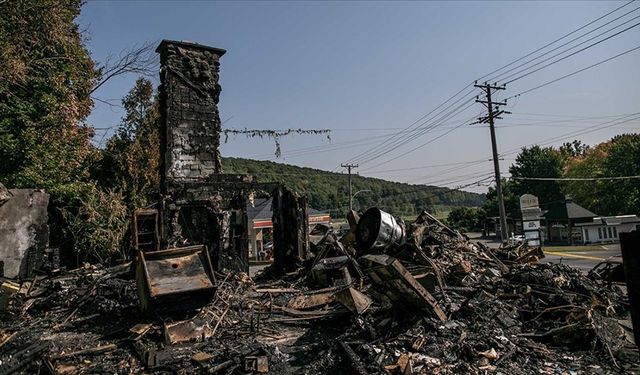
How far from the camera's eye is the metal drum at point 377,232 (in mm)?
11094

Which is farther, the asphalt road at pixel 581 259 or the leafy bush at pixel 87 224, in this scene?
the asphalt road at pixel 581 259

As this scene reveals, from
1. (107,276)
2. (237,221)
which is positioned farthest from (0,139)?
(237,221)

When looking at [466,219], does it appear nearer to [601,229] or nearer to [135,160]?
[601,229]

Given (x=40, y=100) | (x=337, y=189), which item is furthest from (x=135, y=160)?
(x=337, y=189)

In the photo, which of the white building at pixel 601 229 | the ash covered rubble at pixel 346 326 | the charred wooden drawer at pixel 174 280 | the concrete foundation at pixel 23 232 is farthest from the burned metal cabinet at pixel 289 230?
the white building at pixel 601 229

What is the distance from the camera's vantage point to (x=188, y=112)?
1275cm

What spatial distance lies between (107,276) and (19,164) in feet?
28.4

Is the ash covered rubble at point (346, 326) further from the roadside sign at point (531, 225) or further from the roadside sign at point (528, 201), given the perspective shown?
the roadside sign at point (528, 201)

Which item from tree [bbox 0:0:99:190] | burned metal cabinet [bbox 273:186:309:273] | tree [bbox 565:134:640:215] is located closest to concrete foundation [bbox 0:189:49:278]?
tree [bbox 0:0:99:190]

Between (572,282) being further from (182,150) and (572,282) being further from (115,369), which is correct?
(182,150)

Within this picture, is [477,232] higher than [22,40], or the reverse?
[22,40]

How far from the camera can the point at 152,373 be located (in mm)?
5379

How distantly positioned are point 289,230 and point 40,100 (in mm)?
11684

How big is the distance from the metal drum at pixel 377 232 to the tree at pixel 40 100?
1220cm
